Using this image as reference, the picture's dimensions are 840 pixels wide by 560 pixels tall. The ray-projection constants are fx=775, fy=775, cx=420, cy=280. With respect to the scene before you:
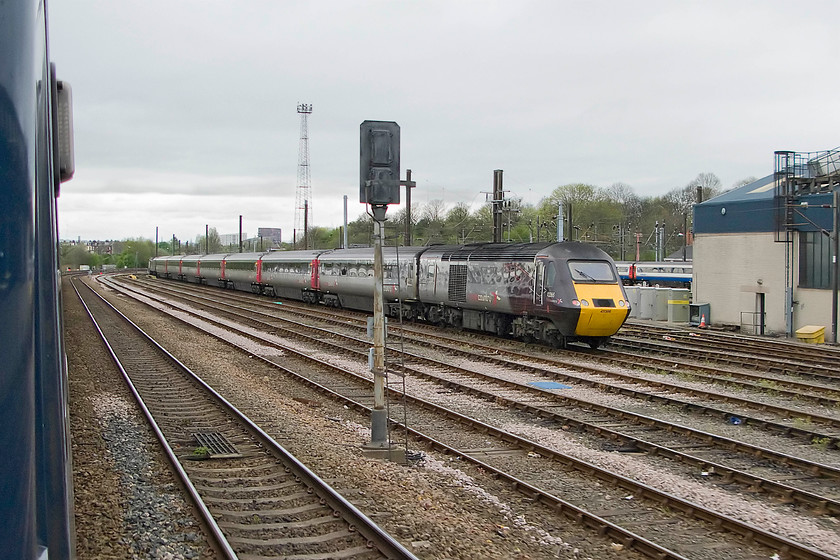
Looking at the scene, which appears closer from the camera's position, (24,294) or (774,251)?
(24,294)

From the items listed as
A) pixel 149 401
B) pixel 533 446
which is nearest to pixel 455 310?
pixel 149 401

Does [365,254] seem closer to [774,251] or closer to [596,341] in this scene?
[596,341]

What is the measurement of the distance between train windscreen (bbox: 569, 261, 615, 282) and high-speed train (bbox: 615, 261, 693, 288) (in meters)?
27.3

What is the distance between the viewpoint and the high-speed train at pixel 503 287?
19.7 meters

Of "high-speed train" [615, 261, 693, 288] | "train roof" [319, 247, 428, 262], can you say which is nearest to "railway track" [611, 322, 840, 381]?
"train roof" [319, 247, 428, 262]

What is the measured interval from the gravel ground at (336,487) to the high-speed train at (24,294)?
4.88m

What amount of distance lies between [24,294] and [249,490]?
22.9 feet

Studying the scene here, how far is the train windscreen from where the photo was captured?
1989 cm

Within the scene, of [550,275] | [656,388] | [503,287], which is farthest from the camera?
[503,287]

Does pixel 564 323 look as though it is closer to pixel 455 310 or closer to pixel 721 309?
pixel 455 310

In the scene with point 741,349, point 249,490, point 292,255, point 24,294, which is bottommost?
point 741,349

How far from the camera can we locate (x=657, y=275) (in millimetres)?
48344

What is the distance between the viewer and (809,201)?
30562 millimetres

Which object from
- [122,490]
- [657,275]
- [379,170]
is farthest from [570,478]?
[657,275]
